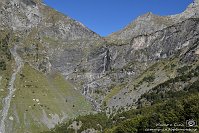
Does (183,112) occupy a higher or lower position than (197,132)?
higher

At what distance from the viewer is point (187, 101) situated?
136 meters

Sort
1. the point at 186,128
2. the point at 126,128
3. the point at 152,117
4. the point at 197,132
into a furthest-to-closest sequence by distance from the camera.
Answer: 1. the point at 126,128
2. the point at 152,117
3. the point at 186,128
4. the point at 197,132

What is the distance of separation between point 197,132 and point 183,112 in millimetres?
20283

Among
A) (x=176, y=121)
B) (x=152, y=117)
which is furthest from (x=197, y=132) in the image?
(x=152, y=117)

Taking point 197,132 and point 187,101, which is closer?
point 197,132

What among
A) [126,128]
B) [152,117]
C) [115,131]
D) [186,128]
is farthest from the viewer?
[115,131]

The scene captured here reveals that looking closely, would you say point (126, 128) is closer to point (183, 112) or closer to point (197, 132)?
point (183, 112)

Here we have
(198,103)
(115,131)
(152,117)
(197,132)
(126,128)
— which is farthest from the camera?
(115,131)

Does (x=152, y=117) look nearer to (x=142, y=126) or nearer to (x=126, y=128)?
(x=142, y=126)

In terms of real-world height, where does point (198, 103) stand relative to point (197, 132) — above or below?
above

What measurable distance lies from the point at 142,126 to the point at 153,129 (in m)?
14.1

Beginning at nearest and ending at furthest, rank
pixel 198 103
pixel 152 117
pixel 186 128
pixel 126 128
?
pixel 186 128
pixel 198 103
pixel 152 117
pixel 126 128

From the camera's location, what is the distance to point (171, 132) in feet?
399


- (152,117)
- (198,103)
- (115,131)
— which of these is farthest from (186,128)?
(115,131)
